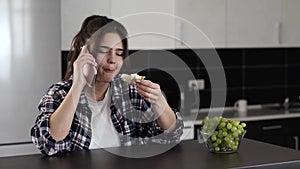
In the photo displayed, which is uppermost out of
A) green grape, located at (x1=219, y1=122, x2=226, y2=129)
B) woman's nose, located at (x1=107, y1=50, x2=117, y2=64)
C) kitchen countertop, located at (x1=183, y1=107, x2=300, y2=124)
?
woman's nose, located at (x1=107, y1=50, x2=117, y2=64)

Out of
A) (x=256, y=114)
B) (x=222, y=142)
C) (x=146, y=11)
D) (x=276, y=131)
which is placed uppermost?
(x=146, y=11)

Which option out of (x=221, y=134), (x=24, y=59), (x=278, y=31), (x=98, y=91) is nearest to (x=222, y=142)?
(x=221, y=134)

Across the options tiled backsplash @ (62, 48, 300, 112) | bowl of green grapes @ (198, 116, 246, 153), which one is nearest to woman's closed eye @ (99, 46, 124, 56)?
bowl of green grapes @ (198, 116, 246, 153)

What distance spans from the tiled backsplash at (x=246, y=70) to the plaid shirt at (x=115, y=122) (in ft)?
6.19

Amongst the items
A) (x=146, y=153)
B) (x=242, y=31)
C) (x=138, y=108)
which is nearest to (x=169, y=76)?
(x=242, y=31)

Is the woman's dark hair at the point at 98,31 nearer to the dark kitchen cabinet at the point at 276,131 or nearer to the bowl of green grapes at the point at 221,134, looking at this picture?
the bowl of green grapes at the point at 221,134

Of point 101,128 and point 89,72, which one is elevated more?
point 89,72

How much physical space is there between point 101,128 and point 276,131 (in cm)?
227

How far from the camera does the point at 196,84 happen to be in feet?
13.9

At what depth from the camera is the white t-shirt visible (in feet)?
7.00

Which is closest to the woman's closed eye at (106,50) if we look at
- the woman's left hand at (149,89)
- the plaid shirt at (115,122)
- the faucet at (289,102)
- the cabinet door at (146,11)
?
the woman's left hand at (149,89)

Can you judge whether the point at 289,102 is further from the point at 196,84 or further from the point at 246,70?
the point at 196,84

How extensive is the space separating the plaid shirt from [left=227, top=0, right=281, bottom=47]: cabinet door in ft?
6.47

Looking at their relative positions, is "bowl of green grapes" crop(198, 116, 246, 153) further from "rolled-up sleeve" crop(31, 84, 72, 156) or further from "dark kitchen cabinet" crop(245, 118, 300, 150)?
"dark kitchen cabinet" crop(245, 118, 300, 150)
